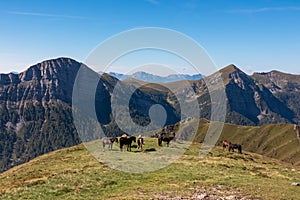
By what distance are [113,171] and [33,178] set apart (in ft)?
34.4

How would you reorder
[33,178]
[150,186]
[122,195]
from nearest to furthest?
1. [122,195]
2. [150,186]
3. [33,178]

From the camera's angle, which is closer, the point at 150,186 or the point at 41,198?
the point at 41,198

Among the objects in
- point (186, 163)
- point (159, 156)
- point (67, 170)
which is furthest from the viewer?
point (159, 156)

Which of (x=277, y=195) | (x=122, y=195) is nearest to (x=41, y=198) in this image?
(x=122, y=195)

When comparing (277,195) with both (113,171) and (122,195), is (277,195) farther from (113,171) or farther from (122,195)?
(113,171)

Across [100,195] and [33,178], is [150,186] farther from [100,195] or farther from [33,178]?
[33,178]

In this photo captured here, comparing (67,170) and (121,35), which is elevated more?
(121,35)

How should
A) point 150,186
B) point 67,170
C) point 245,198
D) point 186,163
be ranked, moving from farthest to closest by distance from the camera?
point 186,163 → point 67,170 → point 150,186 → point 245,198

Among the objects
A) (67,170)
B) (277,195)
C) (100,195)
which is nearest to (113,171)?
(67,170)

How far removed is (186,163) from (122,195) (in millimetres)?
19349

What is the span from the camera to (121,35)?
35.1m

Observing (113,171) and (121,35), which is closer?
(121,35)

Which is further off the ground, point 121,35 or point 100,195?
point 121,35

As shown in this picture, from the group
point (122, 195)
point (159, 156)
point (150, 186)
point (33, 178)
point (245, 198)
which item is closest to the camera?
point (245, 198)
